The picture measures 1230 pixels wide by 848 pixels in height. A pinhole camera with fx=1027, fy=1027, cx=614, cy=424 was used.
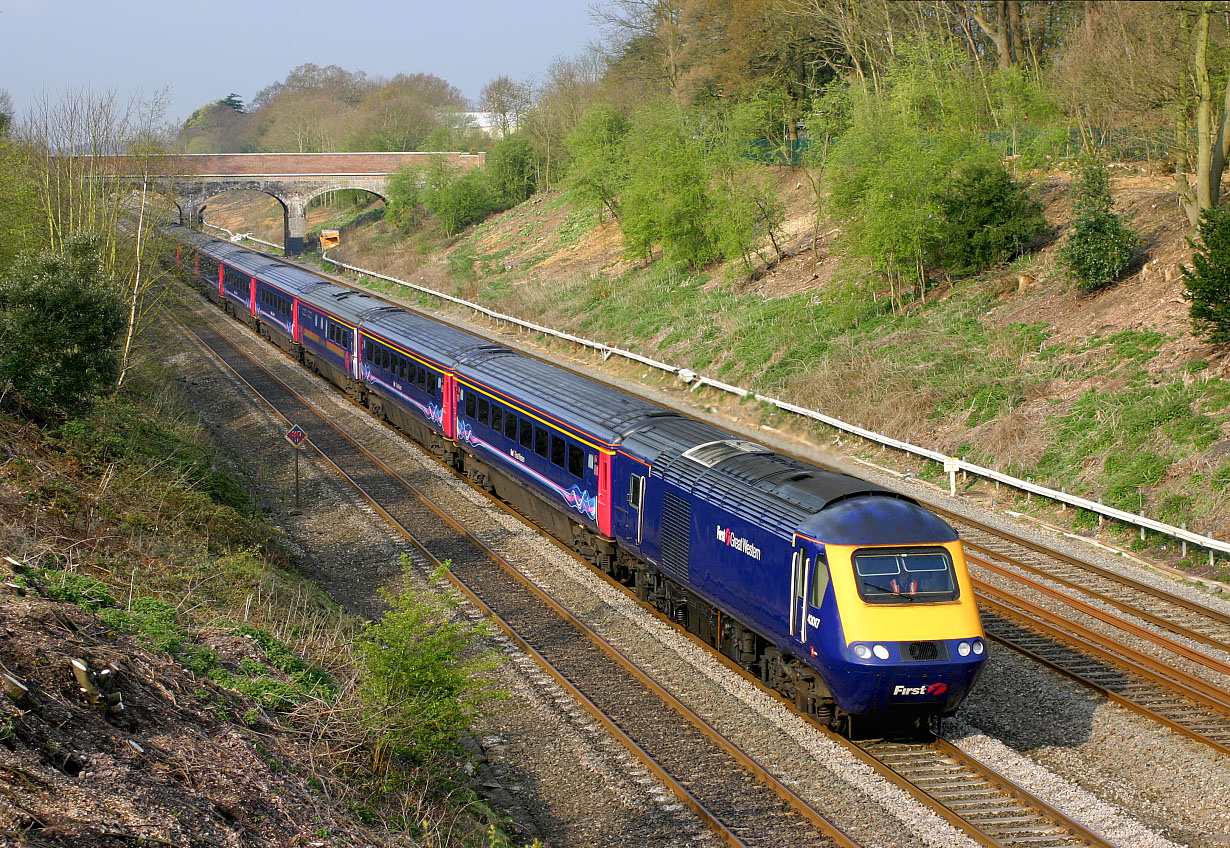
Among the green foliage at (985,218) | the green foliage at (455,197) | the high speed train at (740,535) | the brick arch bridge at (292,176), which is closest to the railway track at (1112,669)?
the high speed train at (740,535)

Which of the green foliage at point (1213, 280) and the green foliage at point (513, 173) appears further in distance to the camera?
the green foliage at point (513, 173)

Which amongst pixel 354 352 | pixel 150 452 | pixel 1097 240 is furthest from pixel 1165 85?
pixel 150 452

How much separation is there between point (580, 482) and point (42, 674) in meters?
9.28

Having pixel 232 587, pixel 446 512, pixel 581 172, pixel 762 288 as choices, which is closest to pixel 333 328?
pixel 446 512

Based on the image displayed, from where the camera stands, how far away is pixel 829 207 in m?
31.1

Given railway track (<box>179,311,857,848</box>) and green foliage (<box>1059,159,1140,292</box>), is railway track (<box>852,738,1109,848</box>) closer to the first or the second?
railway track (<box>179,311,857,848</box>)

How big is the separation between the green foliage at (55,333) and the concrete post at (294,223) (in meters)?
51.2

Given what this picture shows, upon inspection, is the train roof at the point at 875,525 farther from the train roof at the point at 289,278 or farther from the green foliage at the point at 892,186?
the train roof at the point at 289,278

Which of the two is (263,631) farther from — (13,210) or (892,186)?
(892,186)

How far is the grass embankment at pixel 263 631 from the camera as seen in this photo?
955cm

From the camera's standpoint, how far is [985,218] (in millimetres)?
29281

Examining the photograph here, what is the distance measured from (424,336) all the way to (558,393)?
7648 millimetres

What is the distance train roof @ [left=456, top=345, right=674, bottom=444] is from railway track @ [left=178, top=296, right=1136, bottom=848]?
2.78 m

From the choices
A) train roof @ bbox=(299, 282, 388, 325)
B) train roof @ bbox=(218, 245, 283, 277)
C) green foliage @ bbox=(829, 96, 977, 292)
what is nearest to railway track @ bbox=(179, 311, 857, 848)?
train roof @ bbox=(299, 282, 388, 325)
